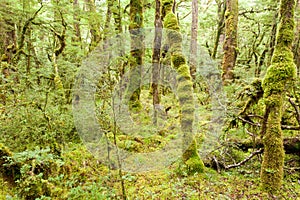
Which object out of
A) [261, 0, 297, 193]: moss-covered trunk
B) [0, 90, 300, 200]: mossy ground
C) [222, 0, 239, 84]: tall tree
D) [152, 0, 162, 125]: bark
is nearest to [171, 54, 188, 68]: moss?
[261, 0, 297, 193]: moss-covered trunk

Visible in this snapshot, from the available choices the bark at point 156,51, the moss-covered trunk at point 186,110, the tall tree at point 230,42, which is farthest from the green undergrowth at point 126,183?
the tall tree at point 230,42

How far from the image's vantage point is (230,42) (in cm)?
880

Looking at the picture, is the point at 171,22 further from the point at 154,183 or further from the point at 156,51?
the point at 154,183

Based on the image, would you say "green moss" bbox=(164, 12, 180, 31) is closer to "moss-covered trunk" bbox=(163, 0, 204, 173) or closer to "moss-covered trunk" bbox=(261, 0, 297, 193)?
"moss-covered trunk" bbox=(163, 0, 204, 173)

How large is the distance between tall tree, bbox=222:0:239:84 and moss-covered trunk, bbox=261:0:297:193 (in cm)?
496

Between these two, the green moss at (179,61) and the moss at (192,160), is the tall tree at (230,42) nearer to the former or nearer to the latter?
the green moss at (179,61)

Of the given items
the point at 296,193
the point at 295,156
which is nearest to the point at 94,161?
the point at 296,193

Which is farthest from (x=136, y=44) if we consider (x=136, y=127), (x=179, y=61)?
(x=179, y=61)

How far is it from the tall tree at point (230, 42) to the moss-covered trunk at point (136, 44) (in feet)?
10.5

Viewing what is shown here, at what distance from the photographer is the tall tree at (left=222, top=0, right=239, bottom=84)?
28.7 feet

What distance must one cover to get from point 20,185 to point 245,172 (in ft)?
→ 13.6

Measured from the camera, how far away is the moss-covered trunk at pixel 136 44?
8594 millimetres

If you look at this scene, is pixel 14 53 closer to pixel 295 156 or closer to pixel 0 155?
pixel 0 155

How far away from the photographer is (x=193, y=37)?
11.4 meters
